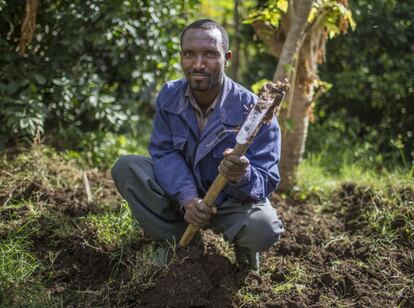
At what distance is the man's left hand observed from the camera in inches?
108

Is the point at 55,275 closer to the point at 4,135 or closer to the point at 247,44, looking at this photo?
the point at 4,135

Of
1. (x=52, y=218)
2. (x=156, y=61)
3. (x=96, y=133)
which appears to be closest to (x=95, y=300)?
(x=52, y=218)

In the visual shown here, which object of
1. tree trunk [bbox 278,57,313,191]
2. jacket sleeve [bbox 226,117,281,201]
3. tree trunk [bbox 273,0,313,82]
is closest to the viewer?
jacket sleeve [bbox 226,117,281,201]

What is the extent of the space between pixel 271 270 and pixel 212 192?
752 mm

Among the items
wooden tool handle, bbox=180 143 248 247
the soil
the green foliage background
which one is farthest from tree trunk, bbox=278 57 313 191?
wooden tool handle, bbox=180 143 248 247

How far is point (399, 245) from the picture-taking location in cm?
362

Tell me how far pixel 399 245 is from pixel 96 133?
8.26ft

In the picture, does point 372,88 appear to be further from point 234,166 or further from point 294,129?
point 234,166

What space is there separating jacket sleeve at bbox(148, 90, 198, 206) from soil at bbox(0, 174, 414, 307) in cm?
30

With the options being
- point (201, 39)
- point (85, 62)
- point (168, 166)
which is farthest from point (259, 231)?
point (85, 62)

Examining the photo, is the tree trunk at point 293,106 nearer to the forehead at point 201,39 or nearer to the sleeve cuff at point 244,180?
the forehead at point 201,39

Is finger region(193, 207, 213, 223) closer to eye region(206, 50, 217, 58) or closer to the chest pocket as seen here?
the chest pocket

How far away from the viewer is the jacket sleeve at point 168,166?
312 centimetres

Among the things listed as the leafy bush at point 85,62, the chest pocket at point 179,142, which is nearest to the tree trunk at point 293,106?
the leafy bush at point 85,62
